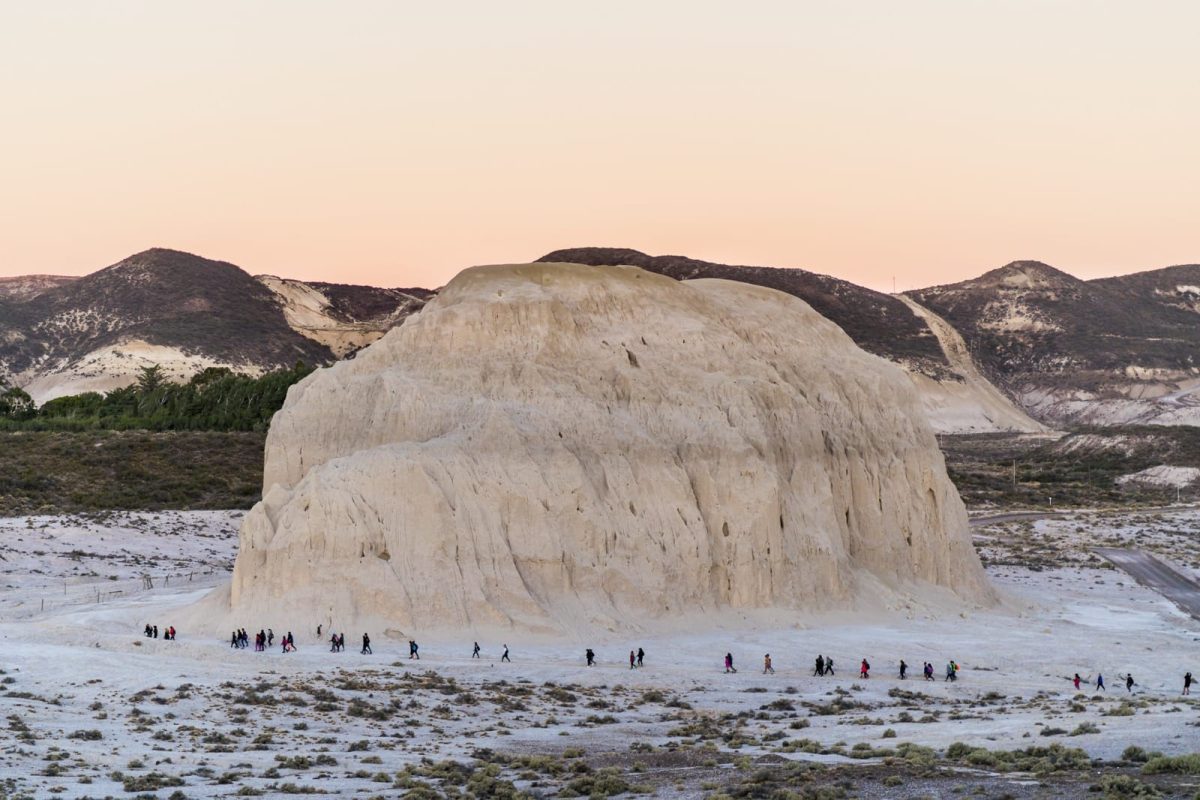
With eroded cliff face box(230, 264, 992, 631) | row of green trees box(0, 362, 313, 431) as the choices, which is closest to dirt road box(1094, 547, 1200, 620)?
eroded cliff face box(230, 264, 992, 631)

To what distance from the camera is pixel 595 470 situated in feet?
145

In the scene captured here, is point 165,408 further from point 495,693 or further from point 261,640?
point 495,693

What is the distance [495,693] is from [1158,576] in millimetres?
46029

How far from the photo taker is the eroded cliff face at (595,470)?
4100 centimetres

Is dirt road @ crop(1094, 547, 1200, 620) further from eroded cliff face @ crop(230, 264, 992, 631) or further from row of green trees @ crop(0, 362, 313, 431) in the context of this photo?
row of green trees @ crop(0, 362, 313, 431)

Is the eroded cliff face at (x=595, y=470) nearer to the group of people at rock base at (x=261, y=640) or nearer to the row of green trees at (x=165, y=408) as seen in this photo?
the group of people at rock base at (x=261, y=640)

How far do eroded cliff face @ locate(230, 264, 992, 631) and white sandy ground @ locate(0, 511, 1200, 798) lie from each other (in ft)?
5.97

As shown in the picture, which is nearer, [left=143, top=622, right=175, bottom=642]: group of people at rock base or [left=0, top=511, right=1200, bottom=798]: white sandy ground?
[left=0, top=511, right=1200, bottom=798]: white sandy ground

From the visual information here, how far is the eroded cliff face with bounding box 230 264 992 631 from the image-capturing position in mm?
41000

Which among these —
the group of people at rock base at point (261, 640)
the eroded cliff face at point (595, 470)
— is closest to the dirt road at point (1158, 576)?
the eroded cliff face at point (595, 470)

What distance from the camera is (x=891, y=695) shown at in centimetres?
3556

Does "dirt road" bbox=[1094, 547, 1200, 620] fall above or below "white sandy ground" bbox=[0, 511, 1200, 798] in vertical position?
below

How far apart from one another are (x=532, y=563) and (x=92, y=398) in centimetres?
8961

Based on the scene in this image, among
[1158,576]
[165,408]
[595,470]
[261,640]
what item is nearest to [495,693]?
[261,640]
